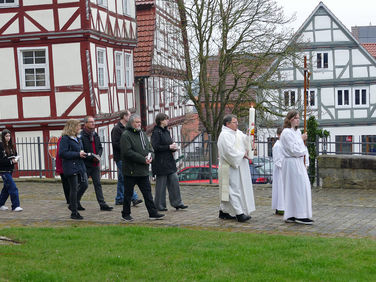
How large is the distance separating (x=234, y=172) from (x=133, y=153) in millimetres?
1722

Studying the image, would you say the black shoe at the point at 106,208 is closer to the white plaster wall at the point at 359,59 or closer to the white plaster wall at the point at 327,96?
the white plaster wall at the point at 327,96

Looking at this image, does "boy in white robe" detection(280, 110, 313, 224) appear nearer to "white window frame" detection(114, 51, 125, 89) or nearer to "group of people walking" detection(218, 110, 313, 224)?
"group of people walking" detection(218, 110, 313, 224)

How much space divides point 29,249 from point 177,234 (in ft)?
7.03

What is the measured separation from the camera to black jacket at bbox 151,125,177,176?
37.5 ft

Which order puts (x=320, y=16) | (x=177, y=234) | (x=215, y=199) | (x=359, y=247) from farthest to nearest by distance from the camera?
1. (x=320, y=16)
2. (x=215, y=199)
3. (x=177, y=234)
4. (x=359, y=247)

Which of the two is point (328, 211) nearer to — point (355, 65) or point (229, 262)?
point (229, 262)

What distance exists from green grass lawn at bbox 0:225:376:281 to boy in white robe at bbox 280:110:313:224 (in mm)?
1444

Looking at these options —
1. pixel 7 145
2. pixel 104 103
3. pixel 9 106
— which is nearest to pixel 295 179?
pixel 7 145

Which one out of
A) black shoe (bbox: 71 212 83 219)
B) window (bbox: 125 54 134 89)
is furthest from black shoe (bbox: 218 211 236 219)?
window (bbox: 125 54 134 89)

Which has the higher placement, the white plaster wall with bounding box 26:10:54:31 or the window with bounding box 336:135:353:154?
the white plaster wall with bounding box 26:10:54:31

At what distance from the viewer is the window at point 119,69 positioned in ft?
85.5

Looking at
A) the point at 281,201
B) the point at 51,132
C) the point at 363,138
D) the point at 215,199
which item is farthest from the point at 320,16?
the point at 281,201

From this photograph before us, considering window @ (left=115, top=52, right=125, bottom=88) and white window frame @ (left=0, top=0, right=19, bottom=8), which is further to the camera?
window @ (left=115, top=52, right=125, bottom=88)

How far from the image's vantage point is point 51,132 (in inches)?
878
